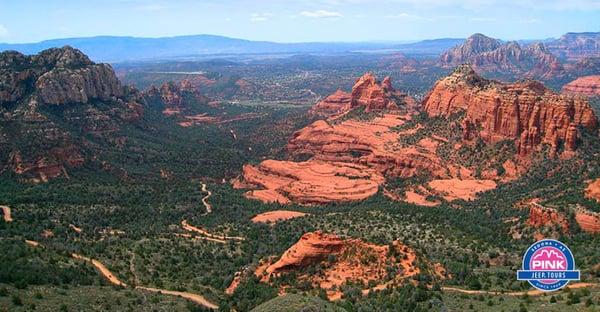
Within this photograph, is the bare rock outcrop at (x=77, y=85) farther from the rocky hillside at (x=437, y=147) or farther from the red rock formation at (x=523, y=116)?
the red rock formation at (x=523, y=116)

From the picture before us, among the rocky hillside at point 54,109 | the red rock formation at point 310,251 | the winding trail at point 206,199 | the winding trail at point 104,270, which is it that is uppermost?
the rocky hillside at point 54,109

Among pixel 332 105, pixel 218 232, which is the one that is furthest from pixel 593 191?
pixel 332 105

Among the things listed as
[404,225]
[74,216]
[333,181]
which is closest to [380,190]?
[333,181]

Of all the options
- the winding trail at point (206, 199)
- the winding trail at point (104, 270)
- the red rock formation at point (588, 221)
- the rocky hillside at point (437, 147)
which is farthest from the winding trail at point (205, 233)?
the red rock formation at point (588, 221)

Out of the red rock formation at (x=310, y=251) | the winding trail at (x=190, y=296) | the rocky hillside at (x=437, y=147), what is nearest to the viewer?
the winding trail at (x=190, y=296)

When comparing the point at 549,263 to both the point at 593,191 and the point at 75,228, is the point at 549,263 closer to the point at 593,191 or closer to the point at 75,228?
the point at 593,191

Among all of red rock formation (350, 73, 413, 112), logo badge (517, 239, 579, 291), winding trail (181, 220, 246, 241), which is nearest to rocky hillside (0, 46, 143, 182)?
winding trail (181, 220, 246, 241)

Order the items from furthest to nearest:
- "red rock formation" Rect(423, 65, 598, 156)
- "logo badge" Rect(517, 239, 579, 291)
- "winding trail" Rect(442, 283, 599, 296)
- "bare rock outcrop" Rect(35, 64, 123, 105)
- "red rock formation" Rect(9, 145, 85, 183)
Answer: "bare rock outcrop" Rect(35, 64, 123, 105)
"red rock formation" Rect(9, 145, 85, 183)
"red rock formation" Rect(423, 65, 598, 156)
"winding trail" Rect(442, 283, 599, 296)
"logo badge" Rect(517, 239, 579, 291)

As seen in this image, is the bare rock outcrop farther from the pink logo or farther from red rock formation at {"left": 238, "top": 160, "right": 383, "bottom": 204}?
the pink logo
